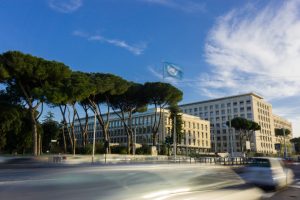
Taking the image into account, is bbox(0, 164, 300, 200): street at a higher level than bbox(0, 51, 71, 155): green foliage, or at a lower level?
lower

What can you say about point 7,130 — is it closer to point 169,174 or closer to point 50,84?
point 50,84

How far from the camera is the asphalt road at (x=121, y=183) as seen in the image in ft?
10.1

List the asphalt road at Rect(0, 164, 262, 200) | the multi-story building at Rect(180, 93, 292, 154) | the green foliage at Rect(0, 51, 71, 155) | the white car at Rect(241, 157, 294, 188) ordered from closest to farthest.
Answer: the asphalt road at Rect(0, 164, 262, 200) < the white car at Rect(241, 157, 294, 188) < the green foliage at Rect(0, 51, 71, 155) < the multi-story building at Rect(180, 93, 292, 154)

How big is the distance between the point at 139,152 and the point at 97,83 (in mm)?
12862

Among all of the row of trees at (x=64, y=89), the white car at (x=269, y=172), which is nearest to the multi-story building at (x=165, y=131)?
the row of trees at (x=64, y=89)

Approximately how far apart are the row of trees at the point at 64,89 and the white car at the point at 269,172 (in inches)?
936

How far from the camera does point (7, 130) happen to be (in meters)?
42.8

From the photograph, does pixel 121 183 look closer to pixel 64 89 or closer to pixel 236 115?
pixel 64 89

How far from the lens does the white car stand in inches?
453

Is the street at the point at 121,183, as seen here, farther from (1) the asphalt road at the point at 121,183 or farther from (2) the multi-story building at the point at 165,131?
(2) the multi-story building at the point at 165,131

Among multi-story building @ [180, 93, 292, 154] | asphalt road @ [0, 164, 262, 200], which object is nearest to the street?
asphalt road @ [0, 164, 262, 200]

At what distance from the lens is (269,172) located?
1177 centimetres

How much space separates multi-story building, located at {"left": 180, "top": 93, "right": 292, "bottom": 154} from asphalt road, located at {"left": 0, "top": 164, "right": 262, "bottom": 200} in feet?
356

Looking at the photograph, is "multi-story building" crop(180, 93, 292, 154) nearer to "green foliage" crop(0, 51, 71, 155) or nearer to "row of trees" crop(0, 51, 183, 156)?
"row of trees" crop(0, 51, 183, 156)
